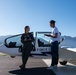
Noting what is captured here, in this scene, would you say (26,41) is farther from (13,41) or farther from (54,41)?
(13,41)

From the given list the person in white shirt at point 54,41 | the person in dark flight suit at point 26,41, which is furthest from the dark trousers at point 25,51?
the person in white shirt at point 54,41

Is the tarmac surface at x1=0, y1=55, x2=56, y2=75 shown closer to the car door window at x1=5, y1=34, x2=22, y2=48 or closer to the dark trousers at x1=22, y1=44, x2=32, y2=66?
the dark trousers at x1=22, y1=44, x2=32, y2=66

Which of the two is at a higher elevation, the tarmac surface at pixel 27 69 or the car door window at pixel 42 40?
the car door window at pixel 42 40

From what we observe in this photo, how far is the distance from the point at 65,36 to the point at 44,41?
1.30 meters

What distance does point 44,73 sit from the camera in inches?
360

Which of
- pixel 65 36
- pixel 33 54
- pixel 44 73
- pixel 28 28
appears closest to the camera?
pixel 44 73

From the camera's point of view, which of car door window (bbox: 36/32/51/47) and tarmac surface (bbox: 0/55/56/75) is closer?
tarmac surface (bbox: 0/55/56/75)

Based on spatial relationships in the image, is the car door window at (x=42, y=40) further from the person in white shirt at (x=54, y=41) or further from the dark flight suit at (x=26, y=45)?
the dark flight suit at (x=26, y=45)

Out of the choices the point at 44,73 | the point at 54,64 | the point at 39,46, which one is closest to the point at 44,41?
the point at 39,46

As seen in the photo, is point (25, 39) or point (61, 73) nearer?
point (61, 73)

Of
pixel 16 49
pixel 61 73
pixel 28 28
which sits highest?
pixel 28 28

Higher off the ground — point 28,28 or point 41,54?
point 28,28

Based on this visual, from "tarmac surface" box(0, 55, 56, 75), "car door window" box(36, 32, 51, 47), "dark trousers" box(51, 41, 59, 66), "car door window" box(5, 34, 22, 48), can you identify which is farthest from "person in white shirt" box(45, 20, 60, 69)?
"car door window" box(5, 34, 22, 48)

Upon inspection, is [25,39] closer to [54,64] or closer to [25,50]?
[25,50]
